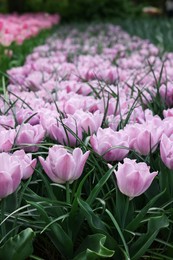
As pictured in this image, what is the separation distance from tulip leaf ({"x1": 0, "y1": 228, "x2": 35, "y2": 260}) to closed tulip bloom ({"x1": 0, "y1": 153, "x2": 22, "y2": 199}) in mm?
117

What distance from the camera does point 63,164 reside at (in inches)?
53.4

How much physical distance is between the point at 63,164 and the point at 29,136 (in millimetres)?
324

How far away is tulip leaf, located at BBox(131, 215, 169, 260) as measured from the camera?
126cm

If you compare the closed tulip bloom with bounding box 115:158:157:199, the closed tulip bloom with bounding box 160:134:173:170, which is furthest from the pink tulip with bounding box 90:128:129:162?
the closed tulip bloom with bounding box 115:158:157:199

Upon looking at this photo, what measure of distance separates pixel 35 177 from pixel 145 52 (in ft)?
11.9

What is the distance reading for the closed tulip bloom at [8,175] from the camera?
125 cm

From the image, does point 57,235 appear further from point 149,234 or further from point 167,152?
point 167,152

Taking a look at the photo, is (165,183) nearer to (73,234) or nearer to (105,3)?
(73,234)

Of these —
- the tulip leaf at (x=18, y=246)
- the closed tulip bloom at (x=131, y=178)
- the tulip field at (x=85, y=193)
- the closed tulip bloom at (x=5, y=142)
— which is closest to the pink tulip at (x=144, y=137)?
the tulip field at (x=85, y=193)

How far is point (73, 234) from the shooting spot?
53.8 inches

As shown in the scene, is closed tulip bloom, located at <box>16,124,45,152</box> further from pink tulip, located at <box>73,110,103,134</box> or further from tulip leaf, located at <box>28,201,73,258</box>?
tulip leaf, located at <box>28,201,73,258</box>

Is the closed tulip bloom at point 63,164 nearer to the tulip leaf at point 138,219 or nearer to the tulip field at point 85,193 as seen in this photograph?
the tulip field at point 85,193

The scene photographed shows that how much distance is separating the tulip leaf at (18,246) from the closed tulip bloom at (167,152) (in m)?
0.45

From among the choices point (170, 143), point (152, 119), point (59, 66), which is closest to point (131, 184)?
point (170, 143)
